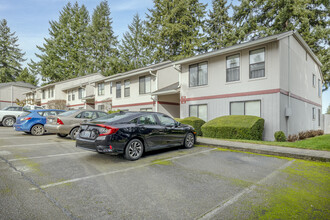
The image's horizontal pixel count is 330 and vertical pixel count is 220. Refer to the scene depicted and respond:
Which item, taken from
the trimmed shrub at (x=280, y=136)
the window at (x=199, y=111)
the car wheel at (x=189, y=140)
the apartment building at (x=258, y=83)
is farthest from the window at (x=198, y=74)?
the car wheel at (x=189, y=140)

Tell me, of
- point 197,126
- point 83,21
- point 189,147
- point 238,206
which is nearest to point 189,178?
point 238,206

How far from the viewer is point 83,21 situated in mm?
48812

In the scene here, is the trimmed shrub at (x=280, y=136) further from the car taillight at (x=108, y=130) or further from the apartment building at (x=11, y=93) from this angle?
the apartment building at (x=11, y=93)

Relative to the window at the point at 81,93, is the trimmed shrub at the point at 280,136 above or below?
below

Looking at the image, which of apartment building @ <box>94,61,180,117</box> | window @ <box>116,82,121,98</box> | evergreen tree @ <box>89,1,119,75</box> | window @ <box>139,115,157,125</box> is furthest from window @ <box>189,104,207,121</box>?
evergreen tree @ <box>89,1,119,75</box>

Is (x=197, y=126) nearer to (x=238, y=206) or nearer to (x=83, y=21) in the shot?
(x=238, y=206)

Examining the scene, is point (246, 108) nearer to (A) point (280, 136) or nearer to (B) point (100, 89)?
(A) point (280, 136)

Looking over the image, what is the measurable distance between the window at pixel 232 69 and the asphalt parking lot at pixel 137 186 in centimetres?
743

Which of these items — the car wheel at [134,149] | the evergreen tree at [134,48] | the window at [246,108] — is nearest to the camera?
the car wheel at [134,149]

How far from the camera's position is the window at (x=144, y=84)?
18.9 m

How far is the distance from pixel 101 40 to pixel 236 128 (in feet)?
143

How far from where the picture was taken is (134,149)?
5863 mm

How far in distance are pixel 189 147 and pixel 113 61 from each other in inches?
1432

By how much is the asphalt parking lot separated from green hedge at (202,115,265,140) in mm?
3804
